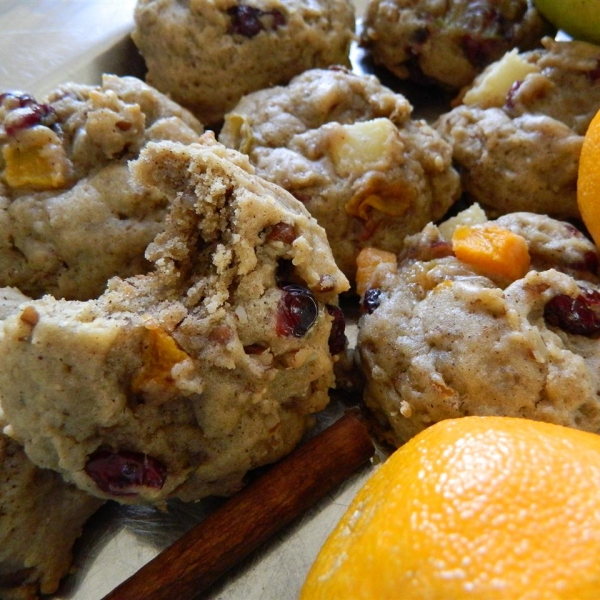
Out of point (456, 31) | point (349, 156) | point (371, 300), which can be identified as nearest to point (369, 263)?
point (371, 300)

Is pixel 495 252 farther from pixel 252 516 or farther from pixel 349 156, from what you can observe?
pixel 252 516

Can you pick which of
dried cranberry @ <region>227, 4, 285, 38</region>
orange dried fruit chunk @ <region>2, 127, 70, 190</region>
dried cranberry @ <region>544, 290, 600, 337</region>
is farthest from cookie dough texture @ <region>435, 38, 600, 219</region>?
orange dried fruit chunk @ <region>2, 127, 70, 190</region>

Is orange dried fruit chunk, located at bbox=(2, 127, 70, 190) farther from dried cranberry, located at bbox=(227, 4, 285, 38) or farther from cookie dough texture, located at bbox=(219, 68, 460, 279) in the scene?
dried cranberry, located at bbox=(227, 4, 285, 38)

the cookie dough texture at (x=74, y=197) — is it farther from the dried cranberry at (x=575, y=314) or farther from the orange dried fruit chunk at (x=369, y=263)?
the dried cranberry at (x=575, y=314)

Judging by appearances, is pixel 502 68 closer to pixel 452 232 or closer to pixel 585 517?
pixel 452 232

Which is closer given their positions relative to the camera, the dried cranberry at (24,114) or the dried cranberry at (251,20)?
the dried cranberry at (24,114)

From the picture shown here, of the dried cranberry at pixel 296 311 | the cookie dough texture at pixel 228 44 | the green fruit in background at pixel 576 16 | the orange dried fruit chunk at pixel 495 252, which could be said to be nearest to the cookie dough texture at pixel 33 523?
the dried cranberry at pixel 296 311
